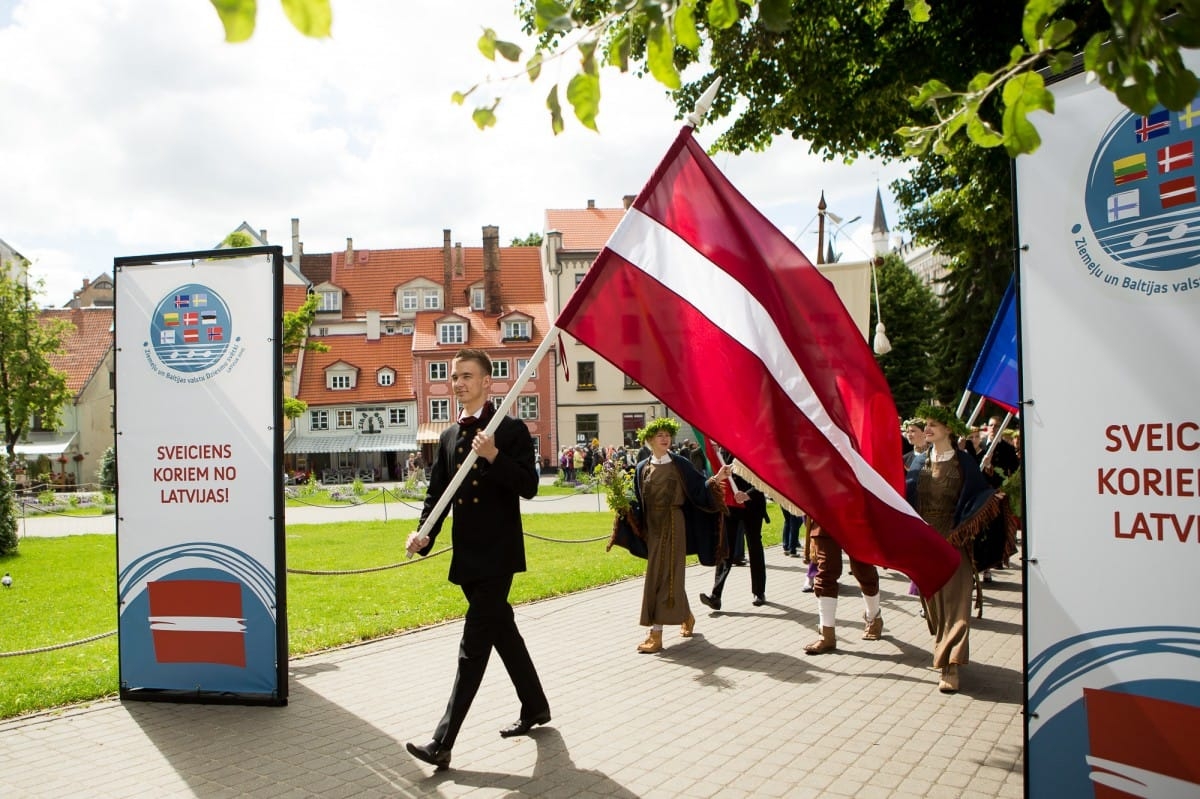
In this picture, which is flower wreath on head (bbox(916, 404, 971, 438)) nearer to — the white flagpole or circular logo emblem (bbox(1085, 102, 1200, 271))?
circular logo emblem (bbox(1085, 102, 1200, 271))

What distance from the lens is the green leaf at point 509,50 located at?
9.00 feet

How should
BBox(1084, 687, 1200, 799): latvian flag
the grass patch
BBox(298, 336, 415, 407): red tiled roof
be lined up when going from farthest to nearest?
BBox(298, 336, 415, 407): red tiled roof, the grass patch, BBox(1084, 687, 1200, 799): latvian flag

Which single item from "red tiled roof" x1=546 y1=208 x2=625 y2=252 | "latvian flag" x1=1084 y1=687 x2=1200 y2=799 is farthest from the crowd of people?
"red tiled roof" x1=546 y1=208 x2=625 y2=252

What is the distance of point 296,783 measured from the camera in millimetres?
5410

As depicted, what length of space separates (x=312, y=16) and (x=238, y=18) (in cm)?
14

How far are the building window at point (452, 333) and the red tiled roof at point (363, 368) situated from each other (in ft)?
8.63

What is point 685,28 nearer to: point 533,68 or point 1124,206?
point 533,68

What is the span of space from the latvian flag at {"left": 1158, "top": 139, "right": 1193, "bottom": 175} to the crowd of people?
2196 mm

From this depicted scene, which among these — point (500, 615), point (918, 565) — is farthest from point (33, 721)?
point (918, 565)

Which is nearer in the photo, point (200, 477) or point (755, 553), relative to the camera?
point (200, 477)

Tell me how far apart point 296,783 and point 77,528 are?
78.6 ft

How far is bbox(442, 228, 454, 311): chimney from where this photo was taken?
68.1m

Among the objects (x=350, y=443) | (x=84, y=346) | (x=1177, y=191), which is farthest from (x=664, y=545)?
(x=84, y=346)

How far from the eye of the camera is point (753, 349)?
4.81m
